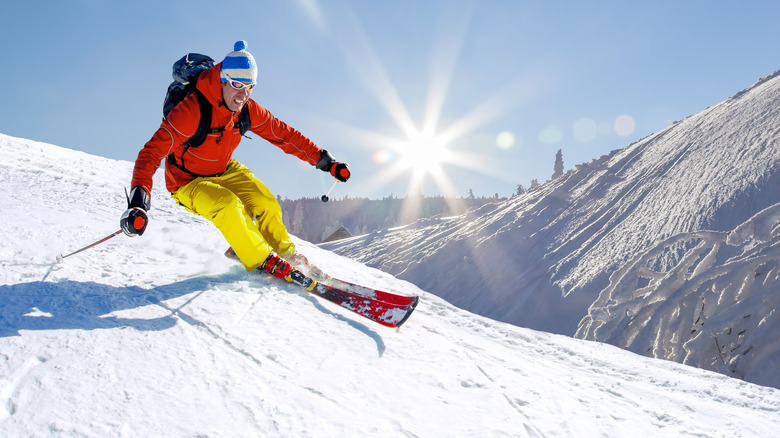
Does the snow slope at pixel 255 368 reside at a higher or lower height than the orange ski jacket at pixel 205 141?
lower

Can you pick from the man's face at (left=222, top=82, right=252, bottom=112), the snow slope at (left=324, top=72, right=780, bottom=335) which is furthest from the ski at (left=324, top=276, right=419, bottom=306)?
the snow slope at (left=324, top=72, right=780, bottom=335)

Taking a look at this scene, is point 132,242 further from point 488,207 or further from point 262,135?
point 488,207

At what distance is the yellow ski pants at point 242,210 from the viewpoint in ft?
10.2

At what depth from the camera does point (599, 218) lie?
15.3 metres

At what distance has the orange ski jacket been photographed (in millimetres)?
3035

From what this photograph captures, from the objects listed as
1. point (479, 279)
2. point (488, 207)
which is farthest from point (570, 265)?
point (488, 207)

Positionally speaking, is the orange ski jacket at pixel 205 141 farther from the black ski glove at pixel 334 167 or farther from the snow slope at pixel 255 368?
the snow slope at pixel 255 368

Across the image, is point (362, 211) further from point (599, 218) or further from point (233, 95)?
point (233, 95)

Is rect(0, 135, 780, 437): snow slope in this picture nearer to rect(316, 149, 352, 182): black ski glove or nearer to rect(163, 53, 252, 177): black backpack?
rect(163, 53, 252, 177): black backpack

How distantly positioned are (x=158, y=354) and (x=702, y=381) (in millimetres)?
3162

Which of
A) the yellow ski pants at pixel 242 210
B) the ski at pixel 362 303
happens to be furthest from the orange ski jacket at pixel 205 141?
the ski at pixel 362 303

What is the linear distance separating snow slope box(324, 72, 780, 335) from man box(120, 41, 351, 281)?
406 inches

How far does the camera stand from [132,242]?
3.36 meters

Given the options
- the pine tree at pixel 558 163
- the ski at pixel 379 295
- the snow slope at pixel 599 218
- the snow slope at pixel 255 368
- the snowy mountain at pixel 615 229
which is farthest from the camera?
the pine tree at pixel 558 163
